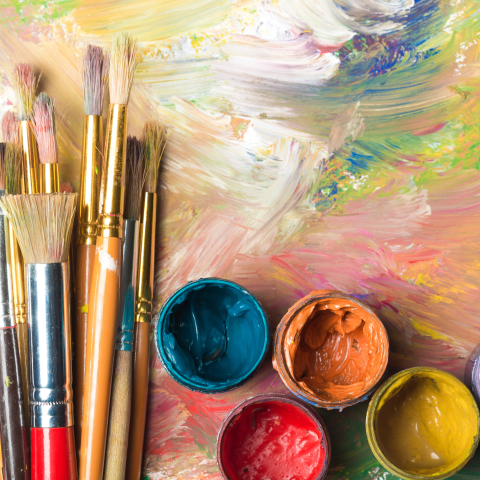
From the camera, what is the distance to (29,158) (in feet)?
4.15

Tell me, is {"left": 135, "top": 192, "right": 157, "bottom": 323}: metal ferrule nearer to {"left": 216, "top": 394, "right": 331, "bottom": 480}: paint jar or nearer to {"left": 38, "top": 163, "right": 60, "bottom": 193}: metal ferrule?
{"left": 38, "top": 163, "right": 60, "bottom": 193}: metal ferrule

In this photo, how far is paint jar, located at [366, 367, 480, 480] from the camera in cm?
116

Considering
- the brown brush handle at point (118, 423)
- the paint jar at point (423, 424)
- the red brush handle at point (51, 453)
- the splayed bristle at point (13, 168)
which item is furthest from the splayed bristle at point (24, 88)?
the paint jar at point (423, 424)

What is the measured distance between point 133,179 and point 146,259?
24 centimetres

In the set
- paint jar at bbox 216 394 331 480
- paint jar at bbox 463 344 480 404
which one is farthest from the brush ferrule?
paint jar at bbox 463 344 480 404

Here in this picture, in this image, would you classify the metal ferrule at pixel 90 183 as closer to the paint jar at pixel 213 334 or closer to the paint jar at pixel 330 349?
the paint jar at pixel 213 334

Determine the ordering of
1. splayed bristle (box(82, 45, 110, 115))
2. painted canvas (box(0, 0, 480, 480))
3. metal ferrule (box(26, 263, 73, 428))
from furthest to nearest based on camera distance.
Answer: painted canvas (box(0, 0, 480, 480))
splayed bristle (box(82, 45, 110, 115))
metal ferrule (box(26, 263, 73, 428))

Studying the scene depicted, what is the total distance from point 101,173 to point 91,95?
0.21 meters

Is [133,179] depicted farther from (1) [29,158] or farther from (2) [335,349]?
(2) [335,349]

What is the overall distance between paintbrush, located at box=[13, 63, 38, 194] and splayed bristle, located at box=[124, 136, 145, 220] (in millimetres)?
262

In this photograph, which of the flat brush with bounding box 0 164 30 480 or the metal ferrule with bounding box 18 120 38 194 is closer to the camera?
the flat brush with bounding box 0 164 30 480

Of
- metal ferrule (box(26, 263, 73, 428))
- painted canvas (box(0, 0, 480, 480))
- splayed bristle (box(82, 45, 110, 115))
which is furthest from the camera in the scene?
painted canvas (box(0, 0, 480, 480))

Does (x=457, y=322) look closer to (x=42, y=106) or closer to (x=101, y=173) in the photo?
(x=101, y=173)

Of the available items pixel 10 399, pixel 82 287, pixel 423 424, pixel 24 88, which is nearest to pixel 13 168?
pixel 24 88
